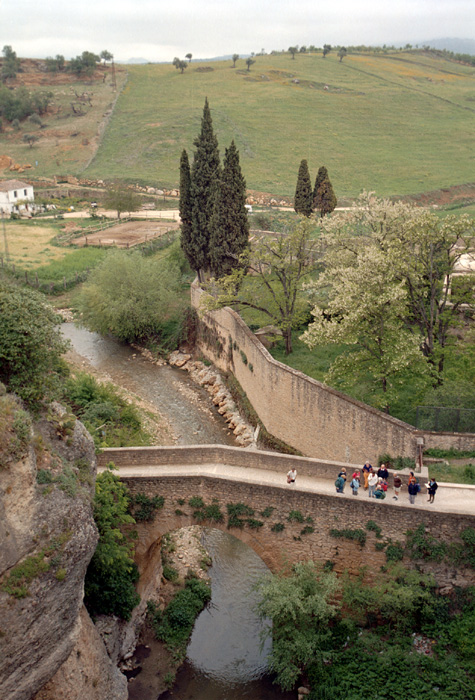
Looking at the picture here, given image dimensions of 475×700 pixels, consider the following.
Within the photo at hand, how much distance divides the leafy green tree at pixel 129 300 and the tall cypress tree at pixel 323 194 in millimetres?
12095

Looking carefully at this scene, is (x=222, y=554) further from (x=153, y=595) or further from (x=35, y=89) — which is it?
(x=35, y=89)

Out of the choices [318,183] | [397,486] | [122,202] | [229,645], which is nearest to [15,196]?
[122,202]

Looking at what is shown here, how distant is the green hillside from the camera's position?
7900 centimetres

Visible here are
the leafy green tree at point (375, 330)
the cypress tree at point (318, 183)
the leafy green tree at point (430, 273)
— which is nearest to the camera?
the leafy green tree at point (375, 330)

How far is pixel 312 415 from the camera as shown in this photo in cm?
2609

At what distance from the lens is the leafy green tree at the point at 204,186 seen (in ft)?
128

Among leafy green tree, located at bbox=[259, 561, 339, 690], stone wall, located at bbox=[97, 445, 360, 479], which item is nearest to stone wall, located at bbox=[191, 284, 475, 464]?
stone wall, located at bbox=[97, 445, 360, 479]

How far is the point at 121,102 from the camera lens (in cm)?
10700

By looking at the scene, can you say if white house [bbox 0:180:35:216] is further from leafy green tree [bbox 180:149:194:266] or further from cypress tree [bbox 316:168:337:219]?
cypress tree [bbox 316:168:337:219]

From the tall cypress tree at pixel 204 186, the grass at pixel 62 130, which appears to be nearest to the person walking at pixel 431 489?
the tall cypress tree at pixel 204 186

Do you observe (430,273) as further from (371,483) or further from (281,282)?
(371,483)

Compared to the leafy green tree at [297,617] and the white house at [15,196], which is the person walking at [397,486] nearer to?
the leafy green tree at [297,617]

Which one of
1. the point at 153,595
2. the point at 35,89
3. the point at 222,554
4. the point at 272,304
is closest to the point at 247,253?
the point at 272,304

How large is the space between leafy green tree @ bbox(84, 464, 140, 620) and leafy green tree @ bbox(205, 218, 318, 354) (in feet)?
45.6
